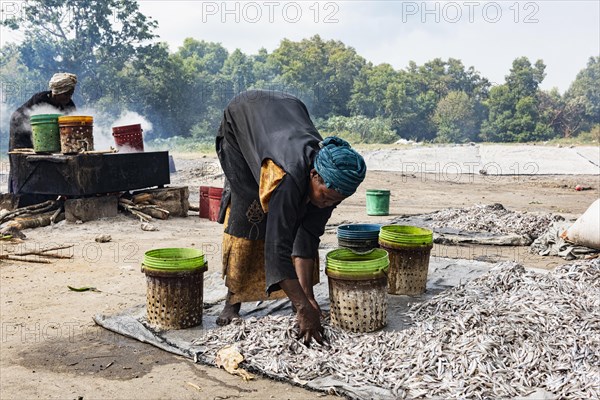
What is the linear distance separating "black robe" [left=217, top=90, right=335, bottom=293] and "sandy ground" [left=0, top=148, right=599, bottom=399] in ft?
2.53

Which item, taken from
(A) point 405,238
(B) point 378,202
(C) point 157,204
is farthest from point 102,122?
(A) point 405,238

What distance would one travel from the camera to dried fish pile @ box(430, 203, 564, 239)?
7844mm

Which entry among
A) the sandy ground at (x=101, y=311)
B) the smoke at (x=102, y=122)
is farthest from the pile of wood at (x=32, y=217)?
the smoke at (x=102, y=122)

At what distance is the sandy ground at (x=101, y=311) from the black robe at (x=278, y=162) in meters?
0.77

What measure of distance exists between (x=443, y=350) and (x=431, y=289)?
1.62m

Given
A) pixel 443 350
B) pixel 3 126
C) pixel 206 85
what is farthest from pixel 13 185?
pixel 206 85

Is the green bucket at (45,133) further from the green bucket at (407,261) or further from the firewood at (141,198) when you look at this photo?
the green bucket at (407,261)

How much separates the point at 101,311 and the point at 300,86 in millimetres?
39266

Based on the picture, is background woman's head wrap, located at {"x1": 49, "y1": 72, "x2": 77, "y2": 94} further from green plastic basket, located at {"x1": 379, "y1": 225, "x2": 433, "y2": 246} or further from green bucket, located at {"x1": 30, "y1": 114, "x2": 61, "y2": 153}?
green plastic basket, located at {"x1": 379, "y1": 225, "x2": 433, "y2": 246}

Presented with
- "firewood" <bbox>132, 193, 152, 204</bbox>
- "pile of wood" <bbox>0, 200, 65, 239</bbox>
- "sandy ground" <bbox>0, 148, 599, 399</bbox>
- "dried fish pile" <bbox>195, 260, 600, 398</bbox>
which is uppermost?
"firewood" <bbox>132, 193, 152, 204</bbox>

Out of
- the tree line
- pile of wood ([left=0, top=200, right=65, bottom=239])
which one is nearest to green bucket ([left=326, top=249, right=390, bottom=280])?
pile of wood ([left=0, top=200, right=65, bottom=239])

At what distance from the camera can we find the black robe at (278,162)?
321cm

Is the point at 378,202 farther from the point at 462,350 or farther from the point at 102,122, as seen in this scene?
the point at 102,122

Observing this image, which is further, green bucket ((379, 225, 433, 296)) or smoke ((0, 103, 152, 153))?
smoke ((0, 103, 152, 153))
